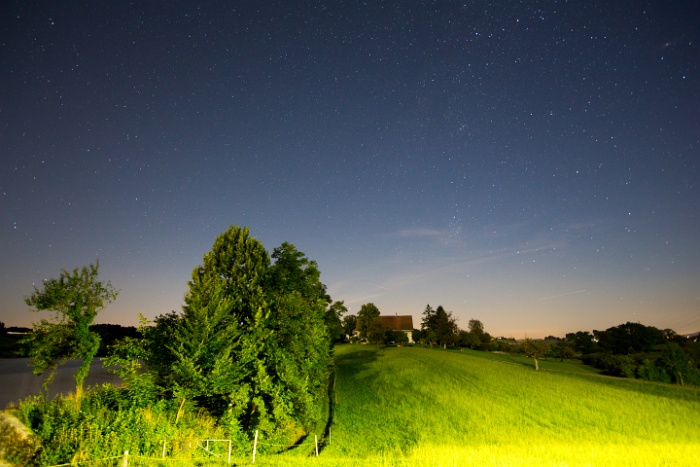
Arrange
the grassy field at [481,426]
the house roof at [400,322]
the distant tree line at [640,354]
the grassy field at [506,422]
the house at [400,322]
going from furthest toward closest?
the house roof at [400,322], the house at [400,322], the distant tree line at [640,354], the grassy field at [506,422], the grassy field at [481,426]

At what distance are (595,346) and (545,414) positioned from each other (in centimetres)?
10594

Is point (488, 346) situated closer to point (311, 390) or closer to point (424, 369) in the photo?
point (424, 369)

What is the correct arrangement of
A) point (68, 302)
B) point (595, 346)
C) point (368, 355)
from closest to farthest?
point (68, 302)
point (368, 355)
point (595, 346)

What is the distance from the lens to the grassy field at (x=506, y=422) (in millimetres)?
18828

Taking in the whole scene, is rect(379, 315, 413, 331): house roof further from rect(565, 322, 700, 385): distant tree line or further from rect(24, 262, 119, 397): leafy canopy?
rect(24, 262, 119, 397): leafy canopy

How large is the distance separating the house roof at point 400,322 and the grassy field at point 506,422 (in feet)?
317

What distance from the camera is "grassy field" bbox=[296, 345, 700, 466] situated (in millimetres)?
18828

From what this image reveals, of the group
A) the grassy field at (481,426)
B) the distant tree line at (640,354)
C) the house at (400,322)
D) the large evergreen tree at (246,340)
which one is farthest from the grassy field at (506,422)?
the house at (400,322)

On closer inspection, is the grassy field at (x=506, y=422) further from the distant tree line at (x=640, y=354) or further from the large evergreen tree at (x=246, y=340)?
the distant tree line at (x=640, y=354)

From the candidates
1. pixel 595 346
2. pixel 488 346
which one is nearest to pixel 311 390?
pixel 488 346

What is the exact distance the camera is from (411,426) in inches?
1163

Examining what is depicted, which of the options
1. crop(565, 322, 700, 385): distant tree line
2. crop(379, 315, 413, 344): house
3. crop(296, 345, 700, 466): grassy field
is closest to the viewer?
crop(296, 345, 700, 466): grassy field

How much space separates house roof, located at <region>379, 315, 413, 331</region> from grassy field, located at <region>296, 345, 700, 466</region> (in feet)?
317

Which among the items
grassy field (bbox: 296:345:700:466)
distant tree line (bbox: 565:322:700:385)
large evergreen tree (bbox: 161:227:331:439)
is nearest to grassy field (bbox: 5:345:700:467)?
grassy field (bbox: 296:345:700:466)
